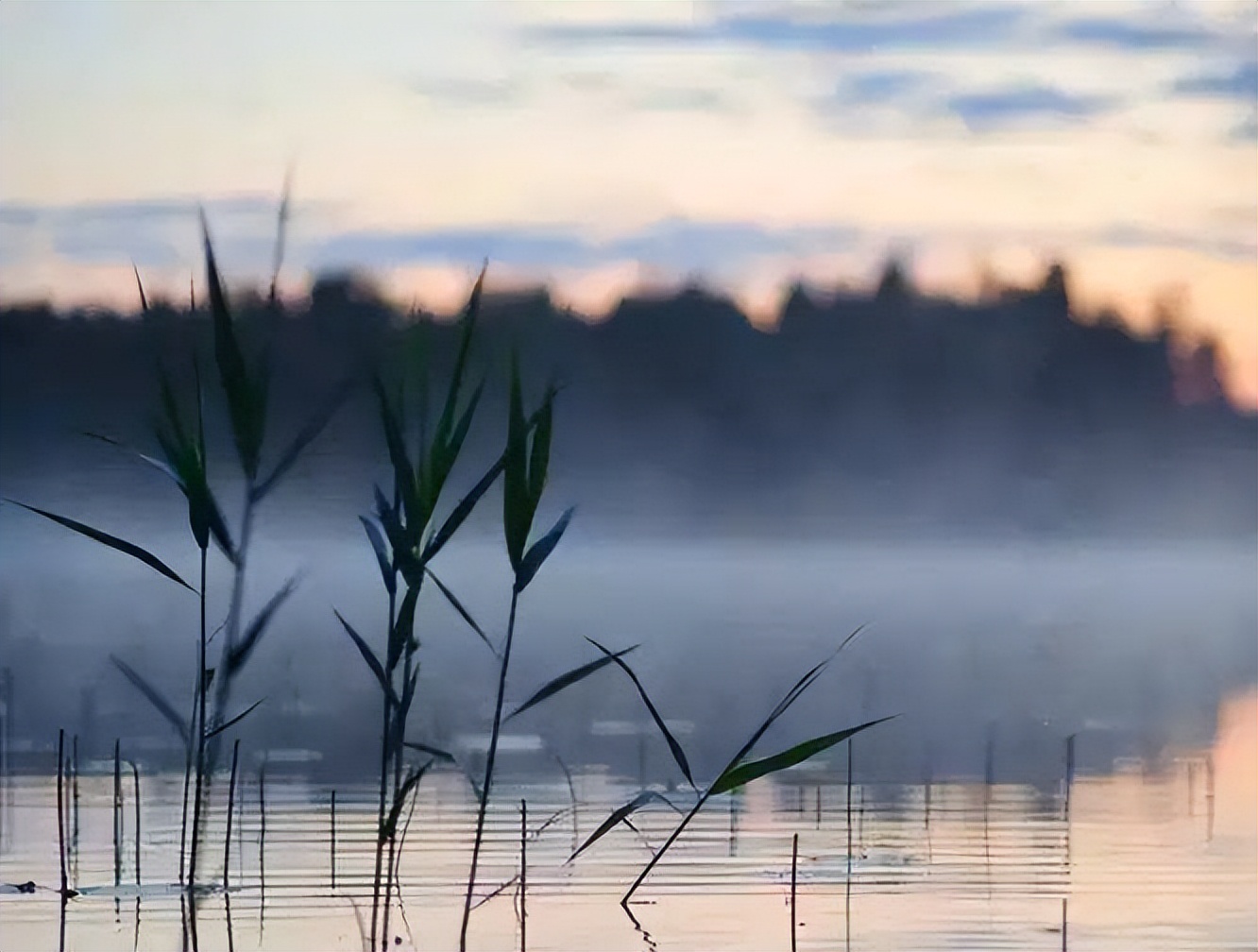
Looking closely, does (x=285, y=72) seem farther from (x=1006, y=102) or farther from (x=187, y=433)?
(x=1006, y=102)

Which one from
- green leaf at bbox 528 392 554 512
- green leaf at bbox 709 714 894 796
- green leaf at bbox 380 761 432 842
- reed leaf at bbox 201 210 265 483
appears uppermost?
reed leaf at bbox 201 210 265 483

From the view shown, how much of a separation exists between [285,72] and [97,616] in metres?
1.08

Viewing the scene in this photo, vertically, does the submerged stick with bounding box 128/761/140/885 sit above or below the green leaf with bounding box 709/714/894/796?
below

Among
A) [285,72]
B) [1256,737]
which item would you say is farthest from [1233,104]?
[285,72]

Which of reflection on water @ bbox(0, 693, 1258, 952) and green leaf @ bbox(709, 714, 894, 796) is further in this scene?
reflection on water @ bbox(0, 693, 1258, 952)

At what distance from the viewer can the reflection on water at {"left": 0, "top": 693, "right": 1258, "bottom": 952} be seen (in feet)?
7.70

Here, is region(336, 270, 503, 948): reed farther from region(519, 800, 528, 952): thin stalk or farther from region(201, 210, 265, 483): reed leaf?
region(519, 800, 528, 952): thin stalk

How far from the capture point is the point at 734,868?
102 inches

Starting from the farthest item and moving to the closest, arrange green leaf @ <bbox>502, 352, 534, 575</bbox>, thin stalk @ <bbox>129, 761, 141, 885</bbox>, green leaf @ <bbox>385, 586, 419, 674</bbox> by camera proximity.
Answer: thin stalk @ <bbox>129, 761, 141, 885</bbox>, green leaf @ <bbox>385, 586, 419, 674</bbox>, green leaf @ <bbox>502, 352, 534, 575</bbox>

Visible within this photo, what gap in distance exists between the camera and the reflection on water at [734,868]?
2346 millimetres

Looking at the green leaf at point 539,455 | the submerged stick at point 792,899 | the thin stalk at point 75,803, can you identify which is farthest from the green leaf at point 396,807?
the thin stalk at point 75,803

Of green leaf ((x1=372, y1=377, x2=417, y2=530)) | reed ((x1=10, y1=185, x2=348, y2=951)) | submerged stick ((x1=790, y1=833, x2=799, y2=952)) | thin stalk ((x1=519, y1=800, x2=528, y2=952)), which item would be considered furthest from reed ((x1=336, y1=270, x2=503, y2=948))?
submerged stick ((x1=790, y1=833, x2=799, y2=952))

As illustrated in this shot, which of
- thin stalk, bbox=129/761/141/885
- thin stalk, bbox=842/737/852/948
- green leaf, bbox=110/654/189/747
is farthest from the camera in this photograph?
thin stalk, bbox=129/761/141/885

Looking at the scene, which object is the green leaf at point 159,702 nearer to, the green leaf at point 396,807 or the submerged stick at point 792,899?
the green leaf at point 396,807
